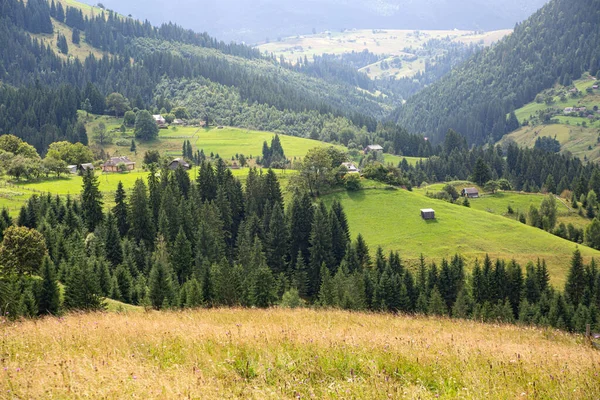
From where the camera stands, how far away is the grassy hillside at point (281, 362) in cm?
1309

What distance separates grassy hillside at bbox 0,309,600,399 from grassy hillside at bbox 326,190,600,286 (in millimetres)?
91876

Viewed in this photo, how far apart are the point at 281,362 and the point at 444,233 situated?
110 meters

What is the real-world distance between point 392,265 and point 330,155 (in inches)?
2473

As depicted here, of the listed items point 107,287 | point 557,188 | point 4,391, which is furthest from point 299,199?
point 557,188

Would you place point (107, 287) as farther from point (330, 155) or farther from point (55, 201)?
point (330, 155)

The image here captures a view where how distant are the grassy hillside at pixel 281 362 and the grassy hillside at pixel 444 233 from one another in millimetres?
91876

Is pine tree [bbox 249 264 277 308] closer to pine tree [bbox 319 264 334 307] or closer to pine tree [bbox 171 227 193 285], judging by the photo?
pine tree [bbox 319 264 334 307]

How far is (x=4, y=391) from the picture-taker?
13062 mm

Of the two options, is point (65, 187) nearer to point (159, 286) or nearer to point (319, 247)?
point (319, 247)

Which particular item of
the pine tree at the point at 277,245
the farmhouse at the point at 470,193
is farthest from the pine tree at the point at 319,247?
the farmhouse at the point at 470,193

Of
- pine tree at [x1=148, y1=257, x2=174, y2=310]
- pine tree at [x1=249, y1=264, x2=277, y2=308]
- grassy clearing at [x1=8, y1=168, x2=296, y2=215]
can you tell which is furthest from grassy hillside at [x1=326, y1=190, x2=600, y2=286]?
pine tree at [x1=148, y1=257, x2=174, y2=310]

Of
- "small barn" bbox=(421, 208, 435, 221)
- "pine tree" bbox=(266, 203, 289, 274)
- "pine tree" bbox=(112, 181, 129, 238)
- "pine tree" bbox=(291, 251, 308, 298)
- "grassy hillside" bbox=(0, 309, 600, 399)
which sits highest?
"grassy hillside" bbox=(0, 309, 600, 399)

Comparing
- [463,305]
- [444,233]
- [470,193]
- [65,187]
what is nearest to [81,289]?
[463,305]

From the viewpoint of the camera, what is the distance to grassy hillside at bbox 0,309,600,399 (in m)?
13.1
